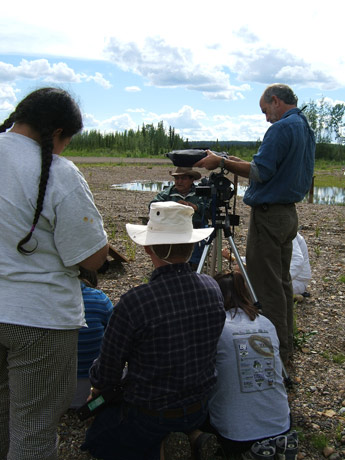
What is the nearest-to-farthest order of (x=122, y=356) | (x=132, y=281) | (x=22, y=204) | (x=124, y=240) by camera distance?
1. (x=22, y=204)
2. (x=122, y=356)
3. (x=132, y=281)
4. (x=124, y=240)

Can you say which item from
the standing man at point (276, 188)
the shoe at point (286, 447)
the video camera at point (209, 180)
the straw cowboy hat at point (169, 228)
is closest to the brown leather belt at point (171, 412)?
the shoe at point (286, 447)

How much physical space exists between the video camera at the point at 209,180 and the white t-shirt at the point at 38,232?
1480 millimetres

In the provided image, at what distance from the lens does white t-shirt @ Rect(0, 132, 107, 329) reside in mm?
1774

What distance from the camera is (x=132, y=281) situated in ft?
18.3

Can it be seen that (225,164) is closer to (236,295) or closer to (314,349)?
(236,295)

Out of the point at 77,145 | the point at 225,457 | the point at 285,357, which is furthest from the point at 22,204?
the point at 77,145

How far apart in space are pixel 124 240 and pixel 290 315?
4269 mm

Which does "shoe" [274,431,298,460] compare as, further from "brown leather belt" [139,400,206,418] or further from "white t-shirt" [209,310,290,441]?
"brown leather belt" [139,400,206,418]

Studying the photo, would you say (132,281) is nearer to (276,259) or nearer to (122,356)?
(276,259)

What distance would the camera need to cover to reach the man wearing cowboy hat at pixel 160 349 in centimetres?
201

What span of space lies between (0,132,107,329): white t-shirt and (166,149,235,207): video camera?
148 cm

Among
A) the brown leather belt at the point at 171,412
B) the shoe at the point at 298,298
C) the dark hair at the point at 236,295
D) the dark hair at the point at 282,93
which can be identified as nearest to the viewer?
the brown leather belt at the point at 171,412

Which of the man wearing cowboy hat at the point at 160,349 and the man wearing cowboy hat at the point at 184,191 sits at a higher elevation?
the man wearing cowboy hat at the point at 184,191

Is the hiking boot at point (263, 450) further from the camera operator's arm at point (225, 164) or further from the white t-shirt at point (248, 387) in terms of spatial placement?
the camera operator's arm at point (225, 164)
